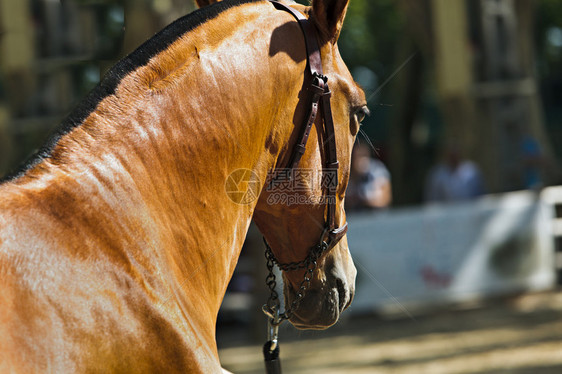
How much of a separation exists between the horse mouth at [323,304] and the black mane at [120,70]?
0.98 meters

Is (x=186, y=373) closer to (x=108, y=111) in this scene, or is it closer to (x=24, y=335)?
(x=24, y=335)

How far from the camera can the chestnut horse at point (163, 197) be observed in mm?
1308

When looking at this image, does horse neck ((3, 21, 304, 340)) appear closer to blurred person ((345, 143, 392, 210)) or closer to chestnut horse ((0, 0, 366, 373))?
chestnut horse ((0, 0, 366, 373))

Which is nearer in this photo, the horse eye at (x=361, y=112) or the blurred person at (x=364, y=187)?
the horse eye at (x=361, y=112)

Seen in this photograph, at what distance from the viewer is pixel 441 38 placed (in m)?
11.5

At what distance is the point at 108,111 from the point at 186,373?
700mm

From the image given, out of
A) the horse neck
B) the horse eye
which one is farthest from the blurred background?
the horse neck

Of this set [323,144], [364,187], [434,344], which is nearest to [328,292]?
[323,144]

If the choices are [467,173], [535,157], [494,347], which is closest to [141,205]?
[494,347]

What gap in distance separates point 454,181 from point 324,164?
746cm

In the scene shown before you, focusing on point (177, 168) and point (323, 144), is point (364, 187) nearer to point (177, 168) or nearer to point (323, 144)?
point (323, 144)

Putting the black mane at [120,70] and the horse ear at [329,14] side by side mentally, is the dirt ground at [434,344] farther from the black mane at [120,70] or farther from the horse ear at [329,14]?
the black mane at [120,70]

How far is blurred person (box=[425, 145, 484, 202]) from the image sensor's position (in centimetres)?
889

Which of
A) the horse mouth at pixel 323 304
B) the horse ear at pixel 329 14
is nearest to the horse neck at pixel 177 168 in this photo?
the horse ear at pixel 329 14
